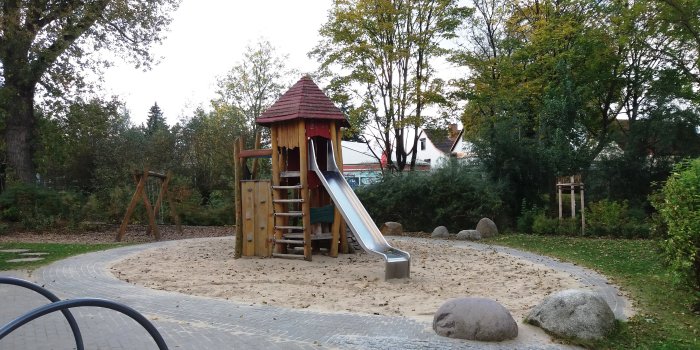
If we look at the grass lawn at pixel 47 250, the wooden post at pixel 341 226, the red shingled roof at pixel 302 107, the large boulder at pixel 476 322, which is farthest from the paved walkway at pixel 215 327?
the wooden post at pixel 341 226

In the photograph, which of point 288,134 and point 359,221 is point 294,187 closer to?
point 288,134

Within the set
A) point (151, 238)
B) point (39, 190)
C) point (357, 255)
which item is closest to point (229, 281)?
point (357, 255)

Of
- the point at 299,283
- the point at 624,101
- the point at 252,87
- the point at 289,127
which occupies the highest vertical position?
the point at 252,87

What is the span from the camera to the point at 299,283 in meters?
8.95

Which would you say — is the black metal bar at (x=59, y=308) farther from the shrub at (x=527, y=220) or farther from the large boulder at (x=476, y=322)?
the shrub at (x=527, y=220)

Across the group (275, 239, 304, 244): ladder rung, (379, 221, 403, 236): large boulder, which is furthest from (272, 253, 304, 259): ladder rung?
(379, 221, 403, 236): large boulder

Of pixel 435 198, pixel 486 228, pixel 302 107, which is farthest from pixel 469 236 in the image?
pixel 302 107

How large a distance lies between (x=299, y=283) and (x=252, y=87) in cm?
2287

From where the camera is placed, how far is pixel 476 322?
18.1ft

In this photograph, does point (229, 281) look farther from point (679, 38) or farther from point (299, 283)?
point (679, 38)

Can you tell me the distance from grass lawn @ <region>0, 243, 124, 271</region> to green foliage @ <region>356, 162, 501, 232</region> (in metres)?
9.40

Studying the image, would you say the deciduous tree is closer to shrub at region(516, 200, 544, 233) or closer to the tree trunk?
the tree trunk

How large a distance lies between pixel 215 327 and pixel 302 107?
6.53 m

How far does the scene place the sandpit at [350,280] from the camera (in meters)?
7.51
